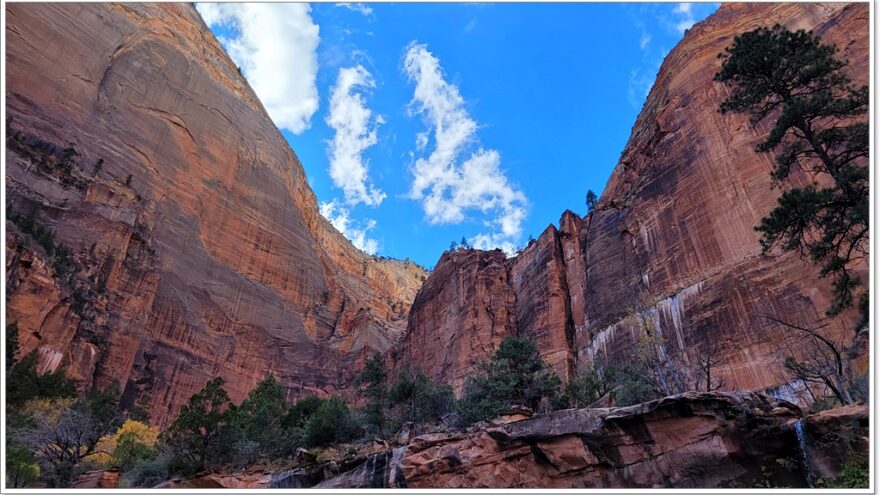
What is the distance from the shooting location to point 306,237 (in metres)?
79.4

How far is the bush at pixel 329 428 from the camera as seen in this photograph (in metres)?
30.9

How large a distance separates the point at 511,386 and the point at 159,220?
4517 cm

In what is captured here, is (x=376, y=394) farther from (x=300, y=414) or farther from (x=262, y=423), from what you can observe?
(x=262, y=423)

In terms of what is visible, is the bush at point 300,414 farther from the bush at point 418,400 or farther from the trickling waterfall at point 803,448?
the trickling waterfall at point 803,448

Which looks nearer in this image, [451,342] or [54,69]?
[54,69]

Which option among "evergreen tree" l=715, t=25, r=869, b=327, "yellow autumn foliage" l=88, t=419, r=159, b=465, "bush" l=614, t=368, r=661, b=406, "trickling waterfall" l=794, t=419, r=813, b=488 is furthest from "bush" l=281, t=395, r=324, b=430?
"evergreen tree" l=715, t=25, r=869, b=327

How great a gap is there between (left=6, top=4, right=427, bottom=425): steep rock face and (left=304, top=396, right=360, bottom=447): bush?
65.1 ft

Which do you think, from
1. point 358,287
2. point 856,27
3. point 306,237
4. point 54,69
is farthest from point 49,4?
point 856,27

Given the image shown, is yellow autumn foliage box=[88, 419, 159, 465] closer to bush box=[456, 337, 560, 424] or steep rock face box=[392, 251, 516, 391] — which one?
bush box=[456, 337, 560, 424]

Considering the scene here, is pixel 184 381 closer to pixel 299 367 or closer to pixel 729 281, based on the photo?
pixel 299 367

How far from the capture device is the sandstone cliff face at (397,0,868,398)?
34.0 m

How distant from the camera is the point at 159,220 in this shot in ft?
193

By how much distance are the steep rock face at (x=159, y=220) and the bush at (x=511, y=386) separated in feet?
94.6

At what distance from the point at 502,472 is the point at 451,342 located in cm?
4284
